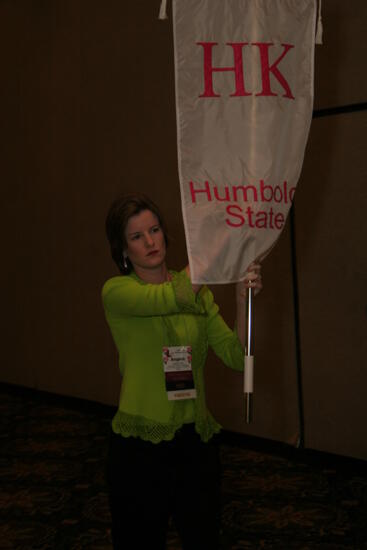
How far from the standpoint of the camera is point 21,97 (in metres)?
5.64

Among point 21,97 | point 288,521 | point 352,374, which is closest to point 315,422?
point 352,374

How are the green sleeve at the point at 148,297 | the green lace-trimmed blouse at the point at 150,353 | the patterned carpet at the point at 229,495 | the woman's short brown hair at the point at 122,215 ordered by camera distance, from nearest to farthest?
the green sleeve at the point at 148,297 → the green lace-trimmed blouse at the point at 150,353 → the woman's short brown hair at the point at 122,215 → the patterned carpet at the point at 229,495

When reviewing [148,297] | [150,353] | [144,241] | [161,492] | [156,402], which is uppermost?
[144,241]

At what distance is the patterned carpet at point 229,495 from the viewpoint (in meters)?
2.84

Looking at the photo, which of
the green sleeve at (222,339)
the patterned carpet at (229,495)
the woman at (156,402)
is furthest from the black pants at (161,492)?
the patterned carpet at (229,495)

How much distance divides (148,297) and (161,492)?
1.72 ft

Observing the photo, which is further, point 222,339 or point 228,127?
point 222,339

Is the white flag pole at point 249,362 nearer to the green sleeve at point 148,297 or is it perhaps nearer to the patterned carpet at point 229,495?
the green sleeve at point 148,297

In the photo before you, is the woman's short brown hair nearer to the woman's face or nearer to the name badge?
the woman's face

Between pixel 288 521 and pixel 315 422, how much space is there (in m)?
0.87

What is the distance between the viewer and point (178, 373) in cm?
183

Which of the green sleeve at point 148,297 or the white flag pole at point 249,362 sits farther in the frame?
the green sleeve at point 148,297

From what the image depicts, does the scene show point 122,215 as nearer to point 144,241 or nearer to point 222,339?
point 144,241

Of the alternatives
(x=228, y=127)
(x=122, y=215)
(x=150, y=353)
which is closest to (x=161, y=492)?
(x=150, y=353)
